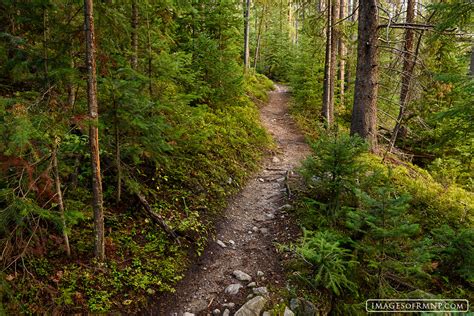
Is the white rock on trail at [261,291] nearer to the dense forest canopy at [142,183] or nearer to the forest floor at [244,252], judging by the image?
the forest floor at [244,252]

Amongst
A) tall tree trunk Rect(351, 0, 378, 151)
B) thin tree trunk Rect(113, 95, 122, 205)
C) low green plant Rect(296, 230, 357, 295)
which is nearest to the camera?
low green plant Rect(296, 230, 357, 295)

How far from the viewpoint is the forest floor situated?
473cm

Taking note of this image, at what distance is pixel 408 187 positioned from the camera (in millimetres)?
7055

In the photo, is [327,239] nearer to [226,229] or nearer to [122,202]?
[226,229]

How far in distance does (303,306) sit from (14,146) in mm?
4411

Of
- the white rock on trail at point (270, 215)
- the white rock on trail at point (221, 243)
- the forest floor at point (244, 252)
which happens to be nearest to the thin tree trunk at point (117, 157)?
the forest floor at point (244, 252)

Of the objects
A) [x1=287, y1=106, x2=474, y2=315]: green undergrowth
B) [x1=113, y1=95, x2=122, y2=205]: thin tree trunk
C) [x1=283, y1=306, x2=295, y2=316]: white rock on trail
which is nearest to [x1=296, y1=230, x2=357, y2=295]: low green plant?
[x1=287, y1=106, x2=474, y2=315]: green undergrowth

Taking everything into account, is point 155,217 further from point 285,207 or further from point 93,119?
point 285,207

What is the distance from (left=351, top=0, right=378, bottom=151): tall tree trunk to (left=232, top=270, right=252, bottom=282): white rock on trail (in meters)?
5.23

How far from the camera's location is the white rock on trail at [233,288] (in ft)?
16.1

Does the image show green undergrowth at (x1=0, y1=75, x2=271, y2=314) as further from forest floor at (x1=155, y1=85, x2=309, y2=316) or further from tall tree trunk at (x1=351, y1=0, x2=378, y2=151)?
tall tree trunk at (x1=351, y1=0, x2=378, y2=151)

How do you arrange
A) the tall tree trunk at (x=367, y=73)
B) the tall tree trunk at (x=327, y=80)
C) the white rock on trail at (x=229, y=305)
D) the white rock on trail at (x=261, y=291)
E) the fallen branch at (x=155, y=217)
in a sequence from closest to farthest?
the white rock on trail at (x=229, y=305) < the white rock on trail at (x=261, y=291) < the fallen branch at (x=155, y=217) < the tall tree trunk at (x=367, y=73) < the tall tree trunk at (x=327, y=80)

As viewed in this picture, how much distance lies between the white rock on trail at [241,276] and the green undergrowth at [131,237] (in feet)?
2.90

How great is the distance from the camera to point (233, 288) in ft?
16.3
